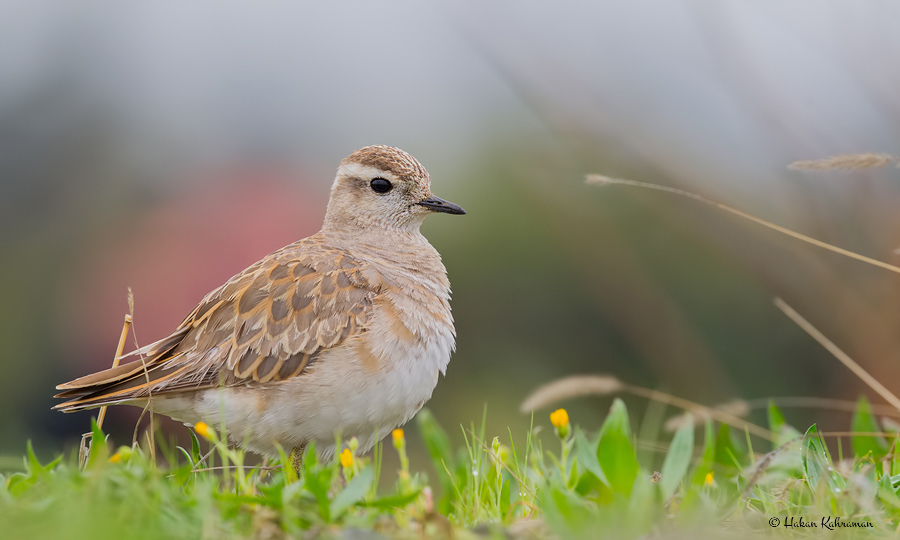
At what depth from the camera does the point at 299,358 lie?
479 centimetres

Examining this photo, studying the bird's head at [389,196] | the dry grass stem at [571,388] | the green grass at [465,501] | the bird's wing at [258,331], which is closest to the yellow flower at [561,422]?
the green grass at [465,501]

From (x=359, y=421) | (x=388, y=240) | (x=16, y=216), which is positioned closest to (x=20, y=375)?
(x=16, y=216)

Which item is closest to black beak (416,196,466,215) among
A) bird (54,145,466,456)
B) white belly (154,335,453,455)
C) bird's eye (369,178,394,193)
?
bird's eye (369,178,394,193)

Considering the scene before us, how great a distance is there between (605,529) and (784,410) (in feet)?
26.6

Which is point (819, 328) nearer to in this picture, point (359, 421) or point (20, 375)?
point (359, 421)

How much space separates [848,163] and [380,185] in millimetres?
3336

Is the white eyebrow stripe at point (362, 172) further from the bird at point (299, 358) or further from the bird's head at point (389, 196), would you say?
the bird at point (299, 358)

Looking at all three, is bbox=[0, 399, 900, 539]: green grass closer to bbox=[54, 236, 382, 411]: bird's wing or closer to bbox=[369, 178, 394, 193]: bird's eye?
bbox=[54, 236, 382, 411]: bird's wing

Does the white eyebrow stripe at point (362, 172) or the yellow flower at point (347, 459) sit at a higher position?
the white eyebrow stripe at point (362, 172)

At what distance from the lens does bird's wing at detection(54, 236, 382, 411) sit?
15.6 ft

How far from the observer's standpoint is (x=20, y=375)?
973 cm

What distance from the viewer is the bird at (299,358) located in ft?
15.4

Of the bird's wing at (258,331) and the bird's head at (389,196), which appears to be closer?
the bird's wing at (258,331)

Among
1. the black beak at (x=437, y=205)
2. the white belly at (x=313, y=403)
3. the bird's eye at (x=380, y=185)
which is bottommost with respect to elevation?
the white belly at (x=313, y=403)
